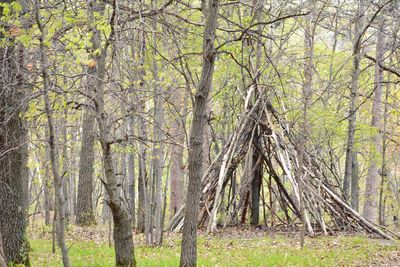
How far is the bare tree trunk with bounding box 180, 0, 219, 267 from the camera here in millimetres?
6527

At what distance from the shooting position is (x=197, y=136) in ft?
22.0

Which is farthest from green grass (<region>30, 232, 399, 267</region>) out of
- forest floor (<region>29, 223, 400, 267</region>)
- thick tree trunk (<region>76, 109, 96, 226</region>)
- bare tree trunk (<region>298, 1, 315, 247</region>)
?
thick tree trunk (<region>76, 109, 96, 226</region>)

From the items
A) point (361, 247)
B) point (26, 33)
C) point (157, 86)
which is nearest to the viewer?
point (26, 33)

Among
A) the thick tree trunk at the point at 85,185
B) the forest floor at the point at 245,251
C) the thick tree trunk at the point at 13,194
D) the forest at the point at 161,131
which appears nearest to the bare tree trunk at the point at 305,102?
the forest at the point at 161,131

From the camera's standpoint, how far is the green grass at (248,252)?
880 cm

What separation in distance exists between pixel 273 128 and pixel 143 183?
4.25 metres

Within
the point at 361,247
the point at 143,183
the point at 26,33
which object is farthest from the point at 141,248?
the point at 26,33

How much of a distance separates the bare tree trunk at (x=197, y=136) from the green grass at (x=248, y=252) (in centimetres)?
159

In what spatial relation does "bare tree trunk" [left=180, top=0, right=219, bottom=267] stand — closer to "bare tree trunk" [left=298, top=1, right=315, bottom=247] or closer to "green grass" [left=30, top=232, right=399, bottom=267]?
"green grass" [left=30, top=232, right=399, bottom=267]

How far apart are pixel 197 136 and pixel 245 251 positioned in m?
4.19

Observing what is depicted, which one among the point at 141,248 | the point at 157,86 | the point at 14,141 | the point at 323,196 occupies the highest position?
the point at 157,86

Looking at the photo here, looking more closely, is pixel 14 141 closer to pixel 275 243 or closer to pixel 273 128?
pixel 275 243

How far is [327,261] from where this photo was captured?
9039mm

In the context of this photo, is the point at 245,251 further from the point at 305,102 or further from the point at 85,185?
the point at 85,185
